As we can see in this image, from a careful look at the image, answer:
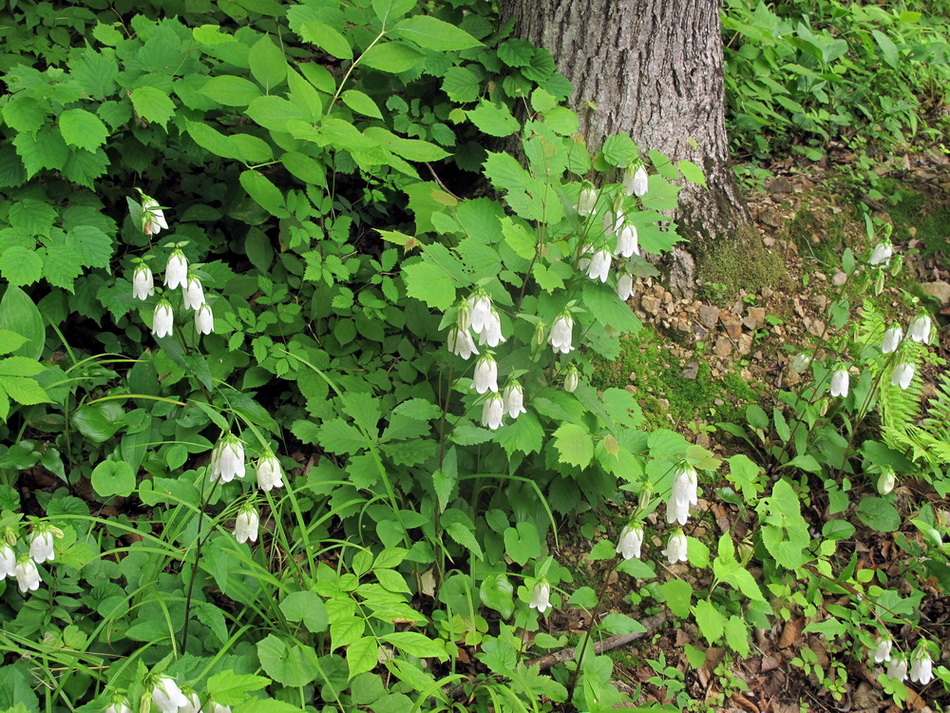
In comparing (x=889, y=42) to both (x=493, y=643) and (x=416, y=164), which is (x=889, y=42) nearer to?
(x=416, y=164)

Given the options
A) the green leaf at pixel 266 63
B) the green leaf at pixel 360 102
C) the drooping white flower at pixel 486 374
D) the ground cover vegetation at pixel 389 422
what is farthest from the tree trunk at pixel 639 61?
the drooping white flower at pixel 486 374

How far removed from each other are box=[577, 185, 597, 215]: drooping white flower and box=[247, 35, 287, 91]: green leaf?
141 centimetres

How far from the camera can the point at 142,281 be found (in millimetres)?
2518

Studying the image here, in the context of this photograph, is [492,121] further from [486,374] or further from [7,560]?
[7,560]

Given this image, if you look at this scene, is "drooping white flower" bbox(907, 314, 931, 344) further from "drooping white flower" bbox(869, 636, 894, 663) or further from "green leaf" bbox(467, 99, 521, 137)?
"green leaf" bbox(467, 99, 521, 137)

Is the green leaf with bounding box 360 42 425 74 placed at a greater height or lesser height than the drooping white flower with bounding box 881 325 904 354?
greater

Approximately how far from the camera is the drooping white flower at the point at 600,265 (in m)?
2.51

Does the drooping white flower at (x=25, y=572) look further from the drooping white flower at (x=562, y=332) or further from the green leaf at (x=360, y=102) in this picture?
the green leaf at (x=360, y=102)

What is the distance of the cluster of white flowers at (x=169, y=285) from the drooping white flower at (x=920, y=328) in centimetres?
278

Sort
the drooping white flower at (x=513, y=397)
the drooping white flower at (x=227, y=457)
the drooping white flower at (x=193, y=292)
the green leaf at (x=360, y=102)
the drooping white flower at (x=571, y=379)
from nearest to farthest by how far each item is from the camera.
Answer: the drooping white flower at (x=227, y=457)
the drooping white flower at (x=513, y=397)
the drooping white flower at (x=193, y=292)
the drooping white flower at (x=571, y=379)
the green leaf at (x=360, y=102)

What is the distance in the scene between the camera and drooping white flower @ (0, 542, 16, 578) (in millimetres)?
2027

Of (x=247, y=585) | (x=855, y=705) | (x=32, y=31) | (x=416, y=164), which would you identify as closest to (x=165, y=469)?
(x=247, y=585)

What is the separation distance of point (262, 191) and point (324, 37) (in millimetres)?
679

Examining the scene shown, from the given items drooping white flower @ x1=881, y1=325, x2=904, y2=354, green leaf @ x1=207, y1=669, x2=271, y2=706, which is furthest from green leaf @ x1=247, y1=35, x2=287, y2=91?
drooping white flower @ x1=881, y1=325, x2=904, y2=354
